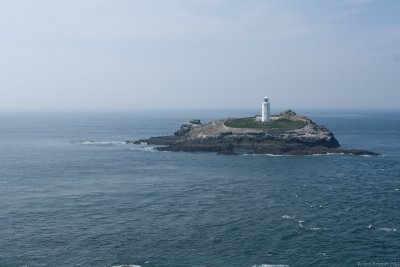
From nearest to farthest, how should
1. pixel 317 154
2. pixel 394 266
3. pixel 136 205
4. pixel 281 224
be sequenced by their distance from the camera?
1. pixel 394 266
2. pixel 281 224
3. pixel 136 205
4. pixel 317 154

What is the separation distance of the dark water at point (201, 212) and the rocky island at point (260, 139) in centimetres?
922

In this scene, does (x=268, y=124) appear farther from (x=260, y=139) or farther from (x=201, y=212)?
(x=201, y=212)

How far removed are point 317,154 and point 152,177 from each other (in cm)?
3649

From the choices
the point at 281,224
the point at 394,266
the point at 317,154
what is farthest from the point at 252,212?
the point at 317,154

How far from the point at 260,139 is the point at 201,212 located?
56329mm

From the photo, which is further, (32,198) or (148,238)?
(32,198)

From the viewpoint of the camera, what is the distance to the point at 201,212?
48.8 metres

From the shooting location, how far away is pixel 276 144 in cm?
9894

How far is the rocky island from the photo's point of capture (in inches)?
3752

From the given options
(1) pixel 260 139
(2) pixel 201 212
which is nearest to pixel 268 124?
(1) pixel 260 139

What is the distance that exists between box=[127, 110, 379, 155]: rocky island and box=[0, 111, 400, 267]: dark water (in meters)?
9.22

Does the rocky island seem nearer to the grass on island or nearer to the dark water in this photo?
the grass on island

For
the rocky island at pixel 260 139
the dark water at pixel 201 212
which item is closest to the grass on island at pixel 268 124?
the rocky island at pixel 260 139

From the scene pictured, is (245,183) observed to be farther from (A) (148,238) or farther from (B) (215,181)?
(A) (148,238)
